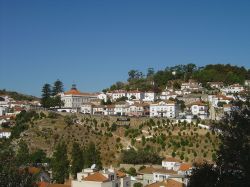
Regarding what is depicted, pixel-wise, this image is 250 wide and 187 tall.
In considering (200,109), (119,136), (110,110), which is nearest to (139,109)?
(110,110)

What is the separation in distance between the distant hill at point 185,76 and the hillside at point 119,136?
30.0 metres

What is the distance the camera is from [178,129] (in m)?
62.4

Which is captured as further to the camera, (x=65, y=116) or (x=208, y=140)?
(x=65, y=116)

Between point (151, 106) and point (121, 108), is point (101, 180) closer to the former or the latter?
point (151, 106)

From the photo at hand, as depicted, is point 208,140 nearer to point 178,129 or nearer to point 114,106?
point 178,129

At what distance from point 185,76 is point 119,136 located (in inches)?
1715

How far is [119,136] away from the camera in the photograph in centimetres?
6394

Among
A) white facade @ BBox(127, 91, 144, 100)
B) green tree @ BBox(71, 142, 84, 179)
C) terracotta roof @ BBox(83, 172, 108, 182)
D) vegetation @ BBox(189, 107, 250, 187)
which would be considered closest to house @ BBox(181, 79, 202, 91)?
white facade @ BBox(127, 91, 144, 100)

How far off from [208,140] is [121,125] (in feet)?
46.8

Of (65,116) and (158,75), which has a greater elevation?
(158,75)

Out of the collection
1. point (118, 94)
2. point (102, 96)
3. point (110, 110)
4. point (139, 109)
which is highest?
point (118, 94)

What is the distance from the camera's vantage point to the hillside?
5712 centimetres

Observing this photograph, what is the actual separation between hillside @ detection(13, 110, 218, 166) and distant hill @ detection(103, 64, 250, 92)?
1182 inches

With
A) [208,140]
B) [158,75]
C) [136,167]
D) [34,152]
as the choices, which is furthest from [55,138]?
[158,75]
